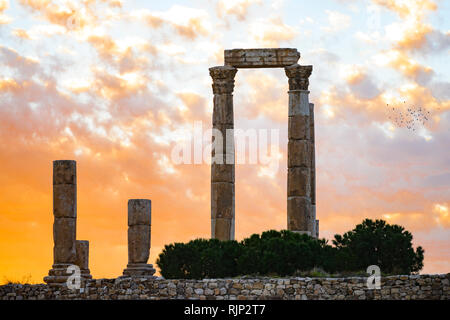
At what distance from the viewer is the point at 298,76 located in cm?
4256

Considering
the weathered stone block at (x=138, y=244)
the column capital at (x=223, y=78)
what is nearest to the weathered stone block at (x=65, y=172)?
the weathered stone block at (x=138, y=244)

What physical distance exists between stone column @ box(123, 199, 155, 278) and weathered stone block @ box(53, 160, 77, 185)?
2.38m

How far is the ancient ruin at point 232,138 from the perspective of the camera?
139 ft

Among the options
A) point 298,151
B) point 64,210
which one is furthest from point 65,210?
point 298,151

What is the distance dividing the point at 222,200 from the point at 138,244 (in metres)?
5.47

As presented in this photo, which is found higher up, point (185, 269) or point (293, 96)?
point (293, 96)

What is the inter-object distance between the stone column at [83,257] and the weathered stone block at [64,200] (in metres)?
2.62

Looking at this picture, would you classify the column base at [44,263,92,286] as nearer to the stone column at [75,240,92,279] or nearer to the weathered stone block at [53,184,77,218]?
the weathered stone block at [53,184,77,218]

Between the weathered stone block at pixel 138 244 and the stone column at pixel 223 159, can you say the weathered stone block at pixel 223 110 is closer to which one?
the stone column at pixel 223 159
